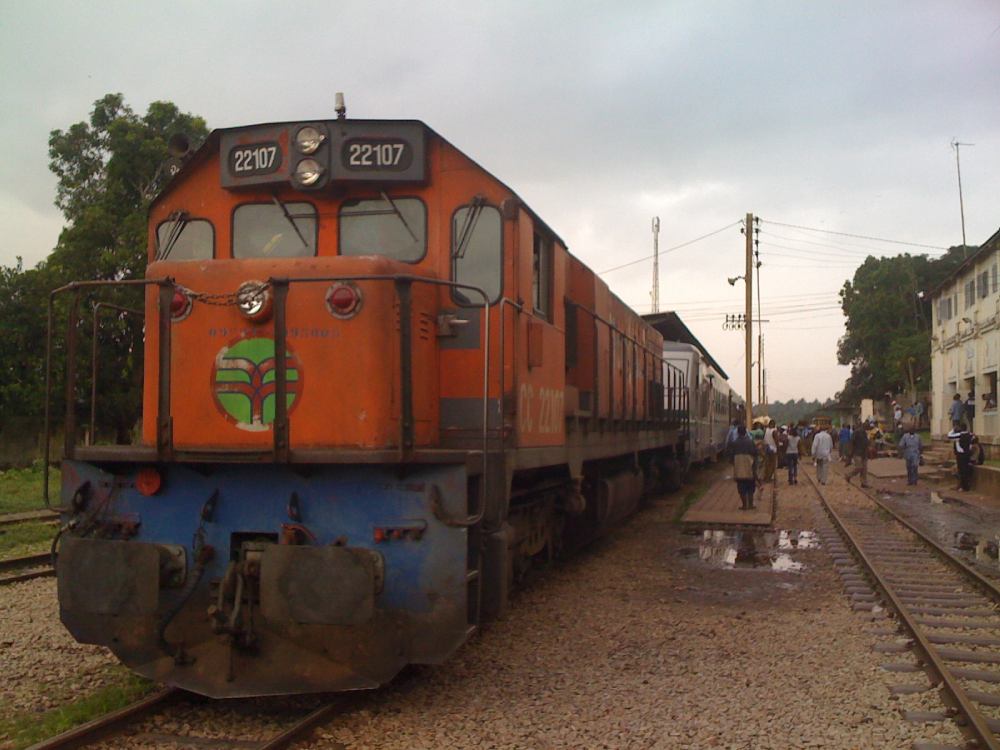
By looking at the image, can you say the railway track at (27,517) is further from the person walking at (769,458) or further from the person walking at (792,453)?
the person walking at (792,453)

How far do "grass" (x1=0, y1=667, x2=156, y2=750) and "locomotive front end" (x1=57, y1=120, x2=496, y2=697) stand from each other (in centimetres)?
33

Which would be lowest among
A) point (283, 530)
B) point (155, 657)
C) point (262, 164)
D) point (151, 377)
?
point (155, 657)

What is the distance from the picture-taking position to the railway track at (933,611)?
17.0 ft

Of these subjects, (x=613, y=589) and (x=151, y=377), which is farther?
(x=613, y=589)

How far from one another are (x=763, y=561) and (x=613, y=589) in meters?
2.71

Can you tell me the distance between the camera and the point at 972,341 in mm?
32469

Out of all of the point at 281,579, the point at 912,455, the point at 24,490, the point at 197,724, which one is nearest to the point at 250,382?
the point at 281,579

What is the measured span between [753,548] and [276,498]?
7922mm

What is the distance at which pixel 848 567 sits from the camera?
10.0 m

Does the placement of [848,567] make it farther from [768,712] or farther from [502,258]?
[502,258]

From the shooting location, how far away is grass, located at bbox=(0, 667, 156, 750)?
4387 millimetres

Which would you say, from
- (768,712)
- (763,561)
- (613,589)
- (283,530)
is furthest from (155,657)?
(763,561)

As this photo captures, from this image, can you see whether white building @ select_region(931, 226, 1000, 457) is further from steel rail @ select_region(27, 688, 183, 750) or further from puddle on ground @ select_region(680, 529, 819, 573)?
steel rail @ select_region(27, 688, 183, 750)

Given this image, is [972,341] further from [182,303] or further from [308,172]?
[182,303]
